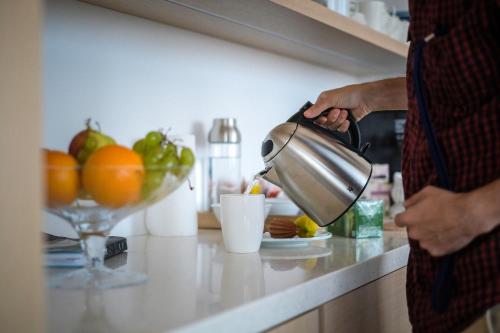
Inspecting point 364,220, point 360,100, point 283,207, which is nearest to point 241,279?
point 360,100

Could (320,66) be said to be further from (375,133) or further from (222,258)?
(222,258)

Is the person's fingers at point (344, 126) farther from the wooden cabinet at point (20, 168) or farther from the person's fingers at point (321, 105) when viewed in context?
the wooden cabinet at point (20, 168)

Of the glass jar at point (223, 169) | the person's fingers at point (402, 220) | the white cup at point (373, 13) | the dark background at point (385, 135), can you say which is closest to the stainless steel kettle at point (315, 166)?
the person's fingers at point (402, 220)

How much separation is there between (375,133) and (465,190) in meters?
1.37

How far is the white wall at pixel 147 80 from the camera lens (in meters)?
1.21

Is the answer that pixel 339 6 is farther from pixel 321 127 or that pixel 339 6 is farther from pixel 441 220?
pixel 441 220

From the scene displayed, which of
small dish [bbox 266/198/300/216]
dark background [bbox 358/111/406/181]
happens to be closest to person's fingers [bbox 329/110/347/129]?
small dish [bbox 266/198/300/216]

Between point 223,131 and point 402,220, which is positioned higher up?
point 223,131

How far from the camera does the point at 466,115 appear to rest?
0.76 meters

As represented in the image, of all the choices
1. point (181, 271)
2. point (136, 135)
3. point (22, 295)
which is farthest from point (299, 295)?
point (136, 135)

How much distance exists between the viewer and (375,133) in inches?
82.7

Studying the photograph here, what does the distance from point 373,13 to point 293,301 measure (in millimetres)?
1211

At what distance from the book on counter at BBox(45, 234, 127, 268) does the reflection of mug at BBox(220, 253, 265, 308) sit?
0.64 feet

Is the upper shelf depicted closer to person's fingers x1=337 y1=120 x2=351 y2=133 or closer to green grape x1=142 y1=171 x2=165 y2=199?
person's fingers x1=337 y1=120 x2=351 y2=133
